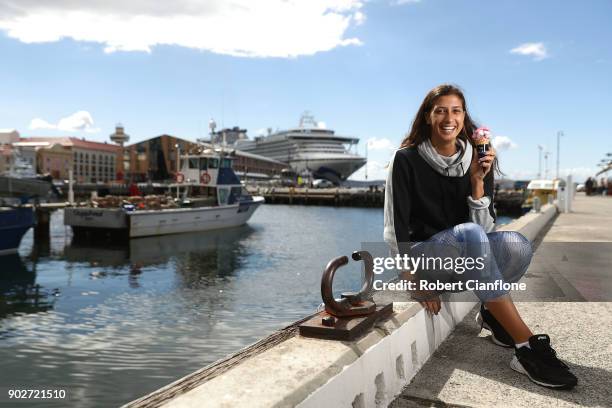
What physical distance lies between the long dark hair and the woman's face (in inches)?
1.3

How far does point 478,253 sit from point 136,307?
30.0 feet

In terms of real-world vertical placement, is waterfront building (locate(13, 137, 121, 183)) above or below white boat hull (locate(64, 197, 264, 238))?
above

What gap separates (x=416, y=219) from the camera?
2871mm

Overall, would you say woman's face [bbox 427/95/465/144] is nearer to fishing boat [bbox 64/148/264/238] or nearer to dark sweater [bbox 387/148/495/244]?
dark sweater [bbox 387/148/495/244]

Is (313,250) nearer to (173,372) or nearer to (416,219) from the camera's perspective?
(173,372)

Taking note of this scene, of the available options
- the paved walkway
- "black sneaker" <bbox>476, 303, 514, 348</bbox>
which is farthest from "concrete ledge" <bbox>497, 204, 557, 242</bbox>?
"black sneaker" <bbox>476, 303, 514, 348</bbox>

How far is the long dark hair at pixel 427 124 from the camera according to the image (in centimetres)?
290

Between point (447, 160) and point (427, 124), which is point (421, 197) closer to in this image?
point (447, 160)

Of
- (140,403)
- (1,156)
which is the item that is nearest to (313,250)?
(140,403)

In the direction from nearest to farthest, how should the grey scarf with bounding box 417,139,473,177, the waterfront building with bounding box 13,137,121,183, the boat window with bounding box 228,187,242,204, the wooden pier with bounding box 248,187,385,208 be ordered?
the grey scarf with bounding box 417,139,473,177 → the boat window with bounding box 228,187,242,204 → the wooden pier with bounding box 248,187,385,208 → the waterfront building with bounding box 13,137,121,183

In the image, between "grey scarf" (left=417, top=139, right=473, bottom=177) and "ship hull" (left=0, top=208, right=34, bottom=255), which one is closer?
"grey scarf" (left=417, top=139, right=473, bottom=177)

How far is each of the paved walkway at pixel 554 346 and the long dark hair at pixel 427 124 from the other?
120 centimetres

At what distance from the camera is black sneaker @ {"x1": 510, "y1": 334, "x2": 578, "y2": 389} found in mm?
2520

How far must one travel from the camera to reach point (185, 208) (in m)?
25.9
